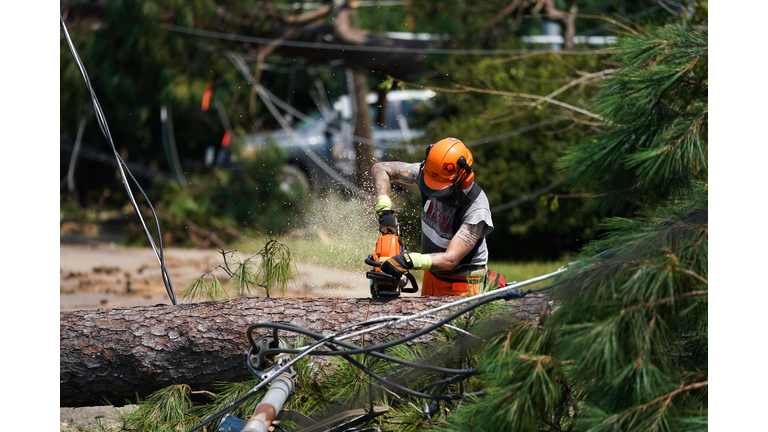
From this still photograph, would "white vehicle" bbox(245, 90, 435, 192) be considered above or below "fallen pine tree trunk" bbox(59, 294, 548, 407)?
above

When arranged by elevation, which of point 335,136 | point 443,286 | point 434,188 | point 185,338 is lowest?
point 185,338

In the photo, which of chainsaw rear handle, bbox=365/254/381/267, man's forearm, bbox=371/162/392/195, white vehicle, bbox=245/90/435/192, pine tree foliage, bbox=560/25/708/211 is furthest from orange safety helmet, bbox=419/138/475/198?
white vehicle, bbox=245/90/435/192

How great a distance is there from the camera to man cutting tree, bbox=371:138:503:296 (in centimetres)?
262

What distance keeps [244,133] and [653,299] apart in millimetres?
8164

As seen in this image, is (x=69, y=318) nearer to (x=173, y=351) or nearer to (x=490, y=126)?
(x=173, y=351)

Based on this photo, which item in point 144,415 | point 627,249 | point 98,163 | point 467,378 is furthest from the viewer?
point 98,163

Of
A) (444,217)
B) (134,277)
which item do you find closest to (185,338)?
(444,217)

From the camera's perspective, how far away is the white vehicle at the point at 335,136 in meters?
8.91

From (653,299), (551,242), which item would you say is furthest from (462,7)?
(653,299)

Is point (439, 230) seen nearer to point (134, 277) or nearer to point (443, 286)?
point (443, 286)

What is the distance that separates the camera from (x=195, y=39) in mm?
8297

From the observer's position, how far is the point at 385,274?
2.43m

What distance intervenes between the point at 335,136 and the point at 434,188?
22.0ft

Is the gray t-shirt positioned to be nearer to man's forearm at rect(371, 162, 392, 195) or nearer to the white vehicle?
man's forearm at rect(371, 162, 392, 195)
